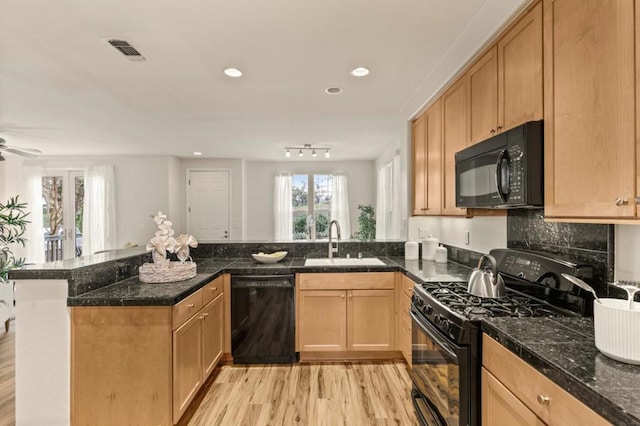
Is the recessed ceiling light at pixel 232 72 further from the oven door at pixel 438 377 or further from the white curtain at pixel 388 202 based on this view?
the white curtain at pixel 388 202

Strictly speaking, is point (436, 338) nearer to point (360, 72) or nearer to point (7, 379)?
point (360, 72)

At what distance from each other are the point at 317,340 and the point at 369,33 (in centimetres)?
251

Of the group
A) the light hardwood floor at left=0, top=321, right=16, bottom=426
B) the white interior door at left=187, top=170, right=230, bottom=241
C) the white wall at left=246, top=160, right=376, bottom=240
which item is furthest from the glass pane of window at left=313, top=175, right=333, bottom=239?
the light hardwood floor at left=0, top=321, right=16, bottom=426

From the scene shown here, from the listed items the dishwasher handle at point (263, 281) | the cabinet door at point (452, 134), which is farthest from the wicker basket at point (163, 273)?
the cabinet door at point (452, 134)

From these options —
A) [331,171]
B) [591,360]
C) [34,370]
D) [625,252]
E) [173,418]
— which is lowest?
[173,418]

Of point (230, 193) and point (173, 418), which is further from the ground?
point (230, 193)

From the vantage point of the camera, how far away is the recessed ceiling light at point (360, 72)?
8.04 ft

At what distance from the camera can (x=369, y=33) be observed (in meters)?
1.96

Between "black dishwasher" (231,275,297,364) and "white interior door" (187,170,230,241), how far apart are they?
3.92 m

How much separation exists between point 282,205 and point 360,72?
4.54m

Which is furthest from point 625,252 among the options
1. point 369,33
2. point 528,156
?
point 369,33

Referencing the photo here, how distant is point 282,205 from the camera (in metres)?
6.80

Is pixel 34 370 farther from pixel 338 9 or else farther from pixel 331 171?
pixel 331 171

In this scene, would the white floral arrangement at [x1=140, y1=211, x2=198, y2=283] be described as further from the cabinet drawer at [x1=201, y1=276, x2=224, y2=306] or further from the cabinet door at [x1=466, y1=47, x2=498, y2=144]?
the cabinet door at [x1=466, y1=47, x2=498, y2=144]
